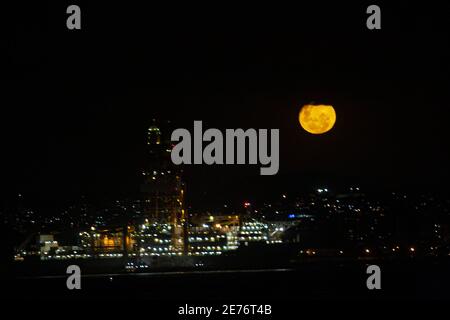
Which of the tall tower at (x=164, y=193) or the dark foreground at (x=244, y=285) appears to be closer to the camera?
the dark foreground at (x=244, y=285)

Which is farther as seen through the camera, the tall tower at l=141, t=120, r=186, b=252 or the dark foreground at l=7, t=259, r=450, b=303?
the tall tower at l=141, t=120, r=186, b=252

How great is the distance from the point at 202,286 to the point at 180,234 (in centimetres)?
1901

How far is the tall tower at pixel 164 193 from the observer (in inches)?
593

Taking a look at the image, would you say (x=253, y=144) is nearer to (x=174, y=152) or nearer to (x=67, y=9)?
(x=174, y=152)

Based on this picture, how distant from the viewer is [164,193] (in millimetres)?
20375

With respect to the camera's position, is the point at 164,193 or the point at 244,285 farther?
the point at 164,193

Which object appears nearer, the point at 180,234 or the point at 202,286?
the point at 202,286

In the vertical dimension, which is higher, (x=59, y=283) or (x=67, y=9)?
(x=67, y=9)

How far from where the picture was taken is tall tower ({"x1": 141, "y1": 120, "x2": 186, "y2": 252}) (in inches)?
593

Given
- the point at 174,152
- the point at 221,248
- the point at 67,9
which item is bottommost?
the point at 221,248

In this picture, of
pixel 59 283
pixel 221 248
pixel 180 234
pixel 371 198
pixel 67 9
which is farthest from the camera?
pixel 180 234
